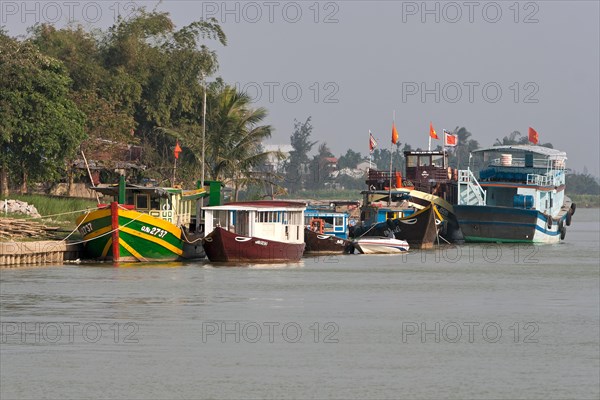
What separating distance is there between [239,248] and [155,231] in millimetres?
3603

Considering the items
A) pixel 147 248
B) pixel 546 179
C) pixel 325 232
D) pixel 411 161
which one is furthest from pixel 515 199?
pixel 147 248

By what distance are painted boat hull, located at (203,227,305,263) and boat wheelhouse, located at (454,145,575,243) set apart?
24006mm

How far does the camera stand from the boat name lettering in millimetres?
50562

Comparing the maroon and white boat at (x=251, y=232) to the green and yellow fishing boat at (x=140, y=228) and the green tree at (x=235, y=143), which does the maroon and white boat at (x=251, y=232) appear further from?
the green tree at (x=235, y=143)

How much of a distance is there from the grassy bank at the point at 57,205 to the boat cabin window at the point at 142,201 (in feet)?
21.0

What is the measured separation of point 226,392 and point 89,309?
12.1 meters

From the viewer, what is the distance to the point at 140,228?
165 ft

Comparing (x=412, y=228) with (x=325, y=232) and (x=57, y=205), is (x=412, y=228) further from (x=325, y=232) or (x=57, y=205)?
(x=57, y=205)

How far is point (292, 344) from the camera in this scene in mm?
31062

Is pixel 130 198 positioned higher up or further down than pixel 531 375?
higher up

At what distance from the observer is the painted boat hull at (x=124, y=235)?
49.8 m

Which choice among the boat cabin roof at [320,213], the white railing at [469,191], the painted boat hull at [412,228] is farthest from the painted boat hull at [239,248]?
the white railing at [469,191]

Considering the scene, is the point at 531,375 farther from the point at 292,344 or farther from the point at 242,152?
the point at 242,152

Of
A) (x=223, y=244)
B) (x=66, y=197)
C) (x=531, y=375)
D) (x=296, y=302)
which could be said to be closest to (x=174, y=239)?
(x=223, y=244)
